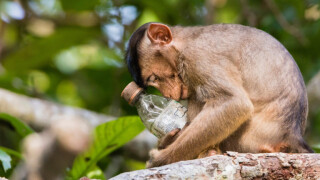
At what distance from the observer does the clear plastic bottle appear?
5.34 meters

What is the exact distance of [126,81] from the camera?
29.4ft

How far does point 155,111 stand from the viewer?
550 centimetres

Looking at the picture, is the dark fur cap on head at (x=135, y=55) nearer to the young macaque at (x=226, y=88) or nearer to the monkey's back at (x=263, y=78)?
the young macaque at (x=226, y=88)

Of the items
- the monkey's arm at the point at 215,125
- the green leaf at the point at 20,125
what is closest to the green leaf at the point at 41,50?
the green leaf at the point at 20,125

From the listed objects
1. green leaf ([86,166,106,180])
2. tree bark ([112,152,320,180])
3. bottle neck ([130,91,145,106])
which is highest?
bottle neck ([130,91,145,106])

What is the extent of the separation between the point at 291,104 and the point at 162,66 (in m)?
1.29

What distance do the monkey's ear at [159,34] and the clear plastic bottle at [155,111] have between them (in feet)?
1.56

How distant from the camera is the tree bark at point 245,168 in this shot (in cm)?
373

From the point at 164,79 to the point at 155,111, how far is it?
0.33m

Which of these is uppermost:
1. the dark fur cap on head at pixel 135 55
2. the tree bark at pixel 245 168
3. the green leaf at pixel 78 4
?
the green leaf at pixel 78 4

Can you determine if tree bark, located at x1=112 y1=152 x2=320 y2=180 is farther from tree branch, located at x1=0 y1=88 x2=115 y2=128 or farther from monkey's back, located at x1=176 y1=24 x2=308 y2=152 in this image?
tree branch, located at x1=0 y1=88 x2=115 y2=128

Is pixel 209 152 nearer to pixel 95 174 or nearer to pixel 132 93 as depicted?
pixel 132 93

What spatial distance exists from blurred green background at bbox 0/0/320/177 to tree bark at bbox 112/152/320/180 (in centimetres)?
459

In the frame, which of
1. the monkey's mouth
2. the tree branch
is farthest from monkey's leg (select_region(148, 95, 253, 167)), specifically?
the tree branch
